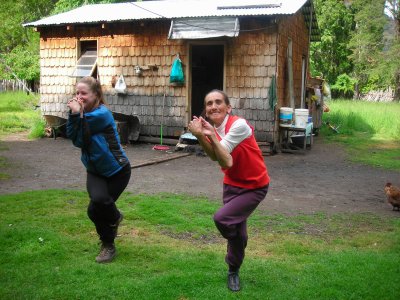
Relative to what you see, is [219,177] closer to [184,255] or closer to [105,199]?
[184,255]

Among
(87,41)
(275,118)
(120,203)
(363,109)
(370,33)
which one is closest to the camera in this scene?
(120,203)

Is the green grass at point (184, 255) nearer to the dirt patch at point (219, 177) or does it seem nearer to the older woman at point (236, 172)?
the older woman at point (236, 172)

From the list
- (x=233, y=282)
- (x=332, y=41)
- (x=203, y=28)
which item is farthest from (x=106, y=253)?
(x=332, y=41)

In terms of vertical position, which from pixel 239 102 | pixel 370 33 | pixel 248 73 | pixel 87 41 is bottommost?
pixel 239 102

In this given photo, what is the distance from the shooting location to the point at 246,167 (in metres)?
3.53

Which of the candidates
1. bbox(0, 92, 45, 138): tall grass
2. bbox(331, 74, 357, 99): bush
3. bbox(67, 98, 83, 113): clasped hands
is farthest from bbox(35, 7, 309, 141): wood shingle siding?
bbox(331, 74, 357, 99): bush

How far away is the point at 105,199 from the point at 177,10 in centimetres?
1034

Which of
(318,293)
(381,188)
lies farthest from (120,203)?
(381,188)

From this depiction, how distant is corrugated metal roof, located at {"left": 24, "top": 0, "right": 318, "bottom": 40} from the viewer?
37.7 ft

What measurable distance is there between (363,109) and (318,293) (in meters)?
18.7

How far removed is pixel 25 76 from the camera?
95.6 feet

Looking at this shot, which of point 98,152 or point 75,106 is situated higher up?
point 75,106

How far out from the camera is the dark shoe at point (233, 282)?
3.68m

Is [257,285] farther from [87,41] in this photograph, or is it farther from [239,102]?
[87,41]
